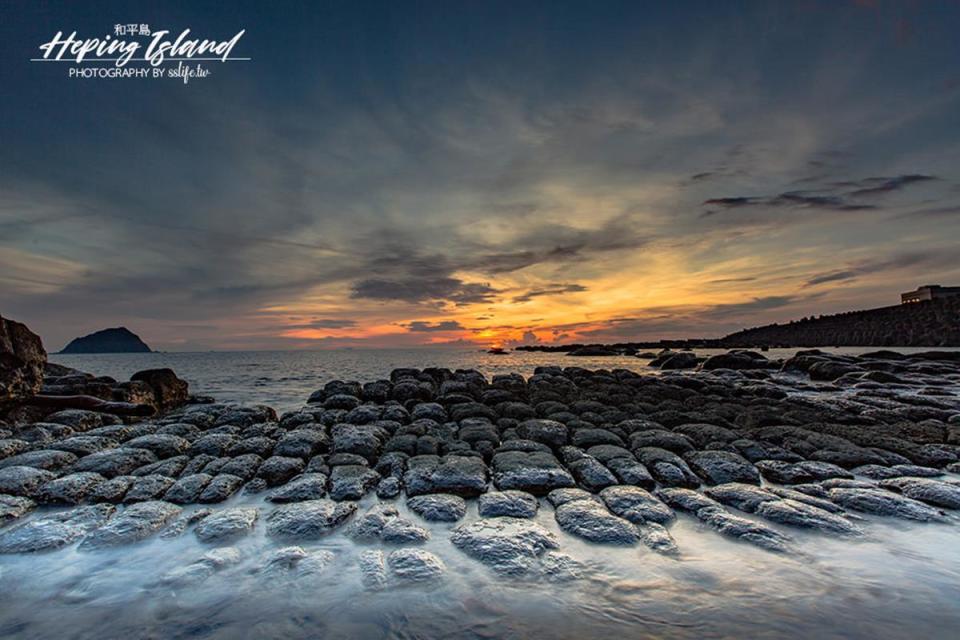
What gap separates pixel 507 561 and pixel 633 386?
1507 cm

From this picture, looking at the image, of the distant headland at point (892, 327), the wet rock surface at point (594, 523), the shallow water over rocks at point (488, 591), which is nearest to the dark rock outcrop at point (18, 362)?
the shallow water over rocks at point (488, 591)

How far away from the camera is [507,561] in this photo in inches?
189

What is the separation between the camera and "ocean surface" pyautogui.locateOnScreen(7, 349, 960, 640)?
377 cm

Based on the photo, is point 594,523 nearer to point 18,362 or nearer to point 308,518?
point 308,518

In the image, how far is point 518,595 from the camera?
4215 mm

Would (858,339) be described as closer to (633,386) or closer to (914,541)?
(633,386)

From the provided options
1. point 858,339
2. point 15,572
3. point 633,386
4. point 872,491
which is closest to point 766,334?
point 858,339

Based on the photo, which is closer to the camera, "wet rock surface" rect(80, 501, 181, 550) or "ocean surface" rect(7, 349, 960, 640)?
"ocean surface" rect(7, 349, 960, 640)

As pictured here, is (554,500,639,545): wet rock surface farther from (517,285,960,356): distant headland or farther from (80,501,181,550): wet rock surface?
(517,285,960,356): distant headland

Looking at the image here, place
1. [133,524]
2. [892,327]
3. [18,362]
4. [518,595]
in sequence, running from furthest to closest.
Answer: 1. [892,327]
2. [18,362]
3. [133,524]
4. [518,595]

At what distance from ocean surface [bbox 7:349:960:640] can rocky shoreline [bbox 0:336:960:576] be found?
26cm

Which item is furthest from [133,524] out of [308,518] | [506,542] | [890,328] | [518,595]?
[890,328]

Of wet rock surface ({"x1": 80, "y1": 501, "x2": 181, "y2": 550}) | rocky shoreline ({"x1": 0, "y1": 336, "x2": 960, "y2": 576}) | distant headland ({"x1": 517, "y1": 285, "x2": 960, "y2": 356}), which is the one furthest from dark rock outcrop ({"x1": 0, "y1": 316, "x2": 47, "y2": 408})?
distant headland ({"x1": 517, "y1": 285, "x2": 960, "y2": 356})

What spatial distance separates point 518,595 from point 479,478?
2972mm
